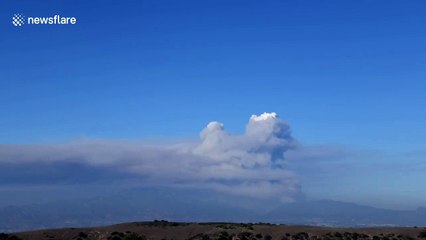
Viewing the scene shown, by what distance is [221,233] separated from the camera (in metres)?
138

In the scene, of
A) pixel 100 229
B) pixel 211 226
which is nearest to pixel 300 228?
pixel 211 226

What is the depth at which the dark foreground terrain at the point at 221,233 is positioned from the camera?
5399 inches

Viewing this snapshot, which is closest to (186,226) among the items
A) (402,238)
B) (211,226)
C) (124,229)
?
(211,226)

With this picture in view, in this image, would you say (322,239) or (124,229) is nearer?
(322,239)

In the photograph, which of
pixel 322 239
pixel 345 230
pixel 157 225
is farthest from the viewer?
pixel 157 225

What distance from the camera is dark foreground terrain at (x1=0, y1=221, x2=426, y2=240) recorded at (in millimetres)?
137125

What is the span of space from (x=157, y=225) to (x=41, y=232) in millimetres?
31349

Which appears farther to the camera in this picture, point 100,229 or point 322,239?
point 100,229

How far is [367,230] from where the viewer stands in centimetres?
14512

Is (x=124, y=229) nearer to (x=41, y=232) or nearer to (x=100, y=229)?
(x=100, y=229)

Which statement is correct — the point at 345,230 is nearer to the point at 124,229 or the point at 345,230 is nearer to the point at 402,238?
the point at 402,238

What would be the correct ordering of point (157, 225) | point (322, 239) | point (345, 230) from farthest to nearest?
point (157, 225)
point (345, 230)
point (322, 239)

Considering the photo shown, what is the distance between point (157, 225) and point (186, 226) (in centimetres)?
950

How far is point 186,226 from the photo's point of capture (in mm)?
151625
